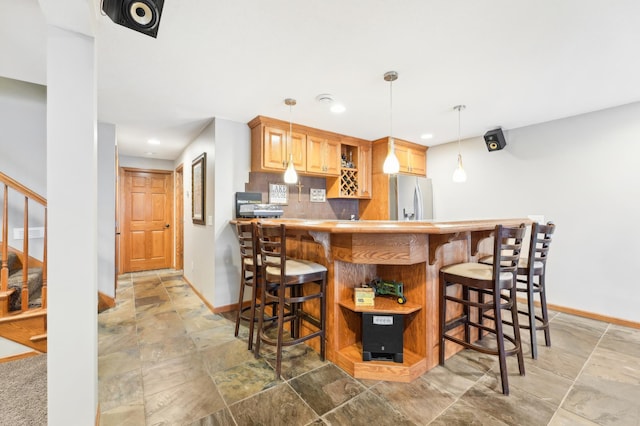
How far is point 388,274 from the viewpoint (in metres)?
2.28

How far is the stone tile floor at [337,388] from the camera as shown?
63.4 inches

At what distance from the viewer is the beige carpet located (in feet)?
5.30

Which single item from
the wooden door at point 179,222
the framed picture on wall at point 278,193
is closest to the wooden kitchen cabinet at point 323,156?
the framed picture on wall at point 278,193

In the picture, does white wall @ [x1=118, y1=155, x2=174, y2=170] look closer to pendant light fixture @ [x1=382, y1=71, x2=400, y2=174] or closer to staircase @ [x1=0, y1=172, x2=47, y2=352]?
staircase @ [x1=0, y1=172, x2=47, y2=352]

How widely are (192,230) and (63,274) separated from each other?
2.99 metres

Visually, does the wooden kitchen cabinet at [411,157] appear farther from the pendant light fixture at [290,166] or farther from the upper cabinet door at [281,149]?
the pendant light fixture at [290,166]

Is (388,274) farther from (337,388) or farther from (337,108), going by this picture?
(337,108)

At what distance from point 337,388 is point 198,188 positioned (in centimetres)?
313

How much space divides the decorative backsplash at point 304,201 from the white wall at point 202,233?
1.72ft

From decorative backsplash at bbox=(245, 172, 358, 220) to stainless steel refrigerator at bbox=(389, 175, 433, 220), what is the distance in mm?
794

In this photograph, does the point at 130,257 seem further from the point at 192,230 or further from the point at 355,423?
the point at 355,423

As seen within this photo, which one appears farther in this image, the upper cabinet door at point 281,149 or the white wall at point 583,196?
the upper cabinet door at point 281,149

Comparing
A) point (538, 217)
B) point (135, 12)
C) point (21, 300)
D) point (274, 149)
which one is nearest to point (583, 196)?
point (538, 217)

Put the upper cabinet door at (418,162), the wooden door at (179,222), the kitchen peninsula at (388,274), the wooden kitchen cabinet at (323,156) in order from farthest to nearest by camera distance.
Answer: the wooden door at (179,222) < the upper cabinet door at (418,162) < the wooden kitchen cabinet at (323,156) < the kitchen peninsula at (388,274)
